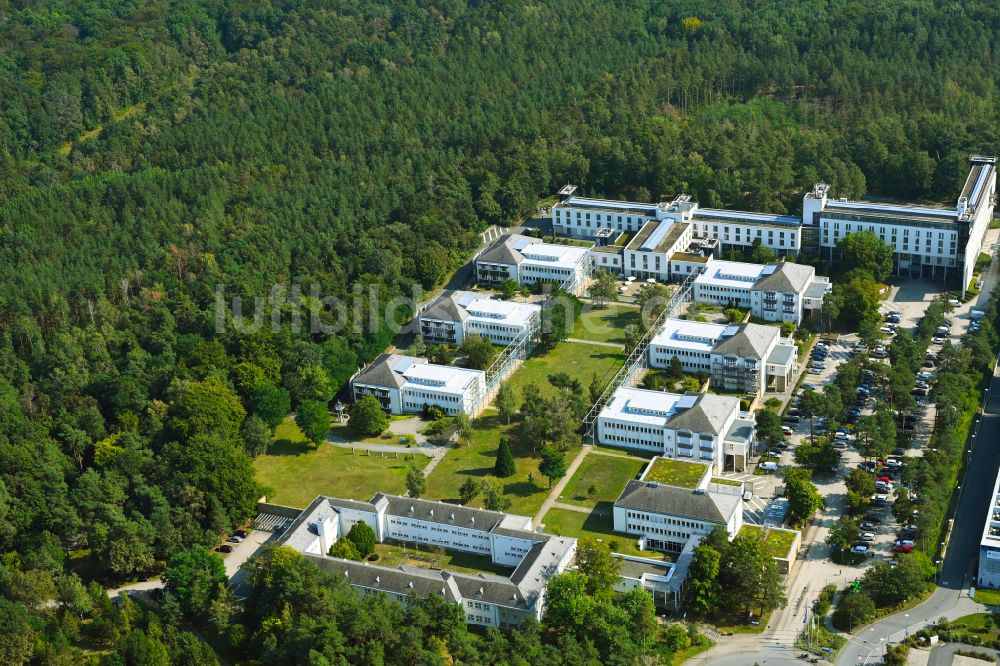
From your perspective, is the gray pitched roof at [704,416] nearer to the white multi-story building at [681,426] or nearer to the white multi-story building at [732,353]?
the white multi-story building at [681,426]

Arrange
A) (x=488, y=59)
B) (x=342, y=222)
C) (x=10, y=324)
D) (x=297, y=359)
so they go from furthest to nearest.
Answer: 1. (x=488, y=59)
2. (x=342, y=222)
3. (x=10, y=324)
4. (x=297, y=359)

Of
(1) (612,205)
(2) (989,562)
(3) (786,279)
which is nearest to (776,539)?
(2) (989,562)

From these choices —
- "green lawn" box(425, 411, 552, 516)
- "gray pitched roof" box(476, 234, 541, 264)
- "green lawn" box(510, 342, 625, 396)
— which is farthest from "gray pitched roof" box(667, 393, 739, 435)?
"gray pitched roof" box(476, 234, 541, 264)

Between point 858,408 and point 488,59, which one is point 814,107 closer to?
point 488,59

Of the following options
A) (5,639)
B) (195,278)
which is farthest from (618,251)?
(5,639)

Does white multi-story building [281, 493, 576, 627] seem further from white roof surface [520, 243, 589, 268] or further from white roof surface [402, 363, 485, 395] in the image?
white roof surface [520, 243, 589, 268]

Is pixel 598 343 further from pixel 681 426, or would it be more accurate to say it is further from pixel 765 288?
pixel 681 426
